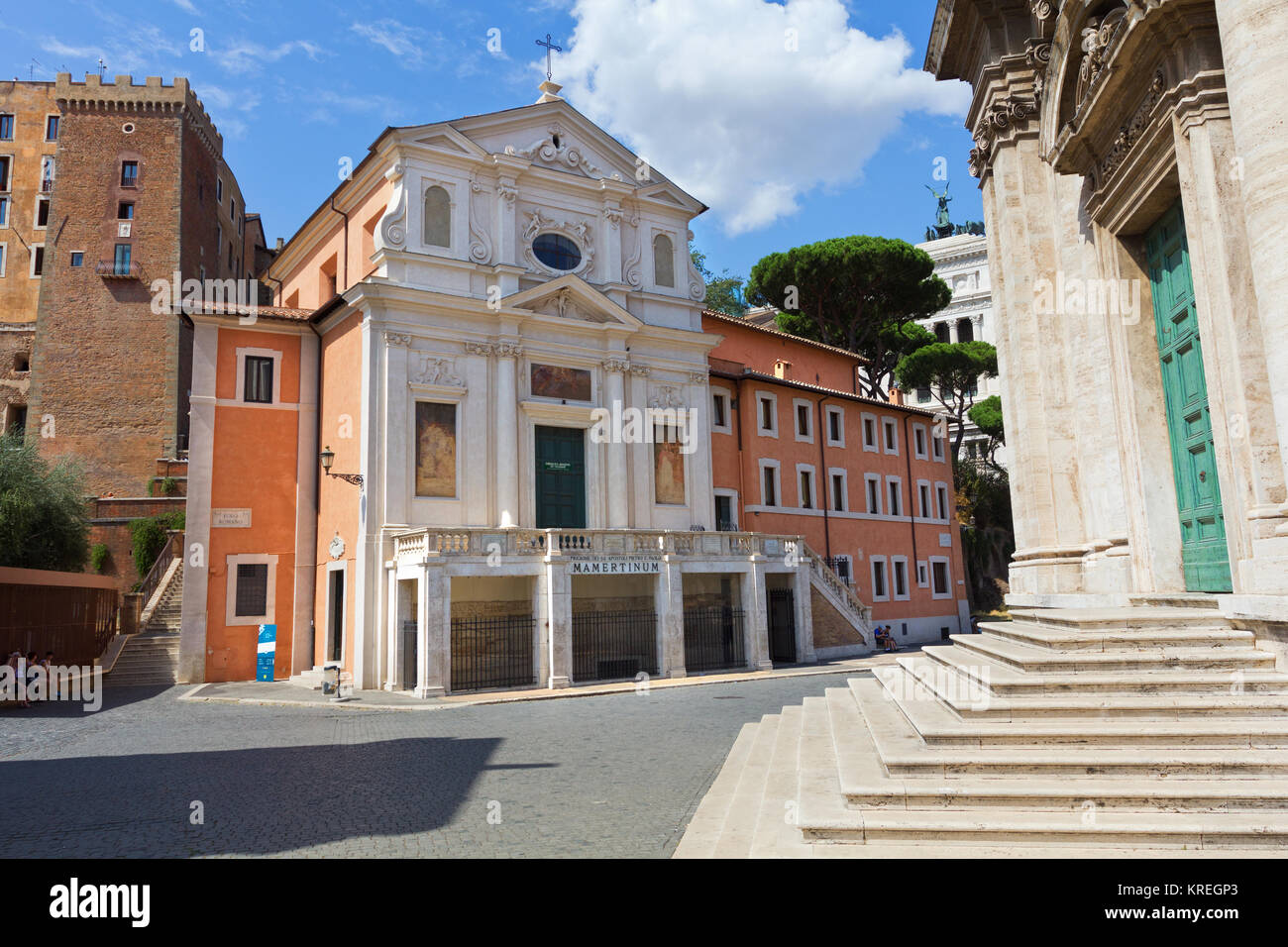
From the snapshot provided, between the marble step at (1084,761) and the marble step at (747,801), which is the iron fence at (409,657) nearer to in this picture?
the marble step at (747,801)

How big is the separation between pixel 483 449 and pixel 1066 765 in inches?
754

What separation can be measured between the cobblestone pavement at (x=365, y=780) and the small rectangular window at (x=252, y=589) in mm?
7153

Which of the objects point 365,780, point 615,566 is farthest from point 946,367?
point 365,780

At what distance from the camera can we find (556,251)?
85.6ft

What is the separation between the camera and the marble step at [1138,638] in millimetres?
6527

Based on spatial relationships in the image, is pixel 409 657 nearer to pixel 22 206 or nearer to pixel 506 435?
pixel 506 435

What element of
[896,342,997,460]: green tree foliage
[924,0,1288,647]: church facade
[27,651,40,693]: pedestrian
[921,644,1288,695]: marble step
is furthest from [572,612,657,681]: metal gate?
[896,342,997,460]: green tree foliage

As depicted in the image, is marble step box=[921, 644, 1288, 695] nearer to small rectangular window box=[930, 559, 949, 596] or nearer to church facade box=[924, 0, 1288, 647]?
church facade box=[924, 0, 1288, 647]

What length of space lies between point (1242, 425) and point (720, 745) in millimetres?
6840

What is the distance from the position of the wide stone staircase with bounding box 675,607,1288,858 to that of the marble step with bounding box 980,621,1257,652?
1cm

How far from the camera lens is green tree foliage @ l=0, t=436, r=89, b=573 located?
27062 mm

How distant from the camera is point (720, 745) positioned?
430 inches

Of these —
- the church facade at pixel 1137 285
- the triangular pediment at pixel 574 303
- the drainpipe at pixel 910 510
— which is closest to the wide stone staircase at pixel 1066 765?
the church facade at pixel 1137 285
